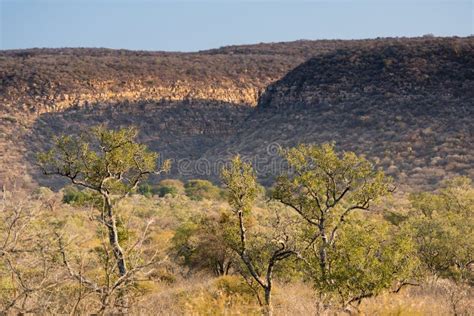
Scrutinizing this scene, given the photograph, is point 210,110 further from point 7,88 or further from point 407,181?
point 407,181

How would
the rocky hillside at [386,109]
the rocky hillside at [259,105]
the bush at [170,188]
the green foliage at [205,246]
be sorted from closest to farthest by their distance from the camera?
the green foliage at [205,246] < the rocky hillside at [386,109] < the bush at [170,188] < the rocky hillside at [259,105]

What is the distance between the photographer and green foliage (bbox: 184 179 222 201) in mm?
34938

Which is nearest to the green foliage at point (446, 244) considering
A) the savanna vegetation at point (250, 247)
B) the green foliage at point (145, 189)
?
the savanna vegetation at point (250, 247)

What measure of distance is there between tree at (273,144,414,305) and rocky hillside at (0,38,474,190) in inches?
950

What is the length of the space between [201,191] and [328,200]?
26.7 m

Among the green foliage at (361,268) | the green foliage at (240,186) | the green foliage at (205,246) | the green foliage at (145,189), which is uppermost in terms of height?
the green foliage at (240,186)

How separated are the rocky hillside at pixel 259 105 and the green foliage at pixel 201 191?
13.0 ft

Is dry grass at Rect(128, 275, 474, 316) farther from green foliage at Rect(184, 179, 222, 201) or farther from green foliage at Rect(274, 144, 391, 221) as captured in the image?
green foliage at Rect(184, 179, 222, 201)

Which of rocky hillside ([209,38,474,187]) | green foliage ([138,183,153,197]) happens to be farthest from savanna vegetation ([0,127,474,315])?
green foliage ([138,183,153,197])

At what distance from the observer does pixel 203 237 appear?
16.5 metres

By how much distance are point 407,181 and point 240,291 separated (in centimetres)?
2335

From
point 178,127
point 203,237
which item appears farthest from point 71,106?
point 203,237

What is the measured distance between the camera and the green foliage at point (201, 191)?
1375 inches

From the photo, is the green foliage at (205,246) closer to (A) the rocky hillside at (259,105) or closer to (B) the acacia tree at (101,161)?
(B) the acacia tree at (101,161)
